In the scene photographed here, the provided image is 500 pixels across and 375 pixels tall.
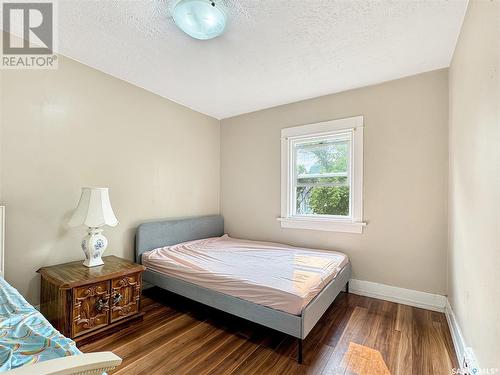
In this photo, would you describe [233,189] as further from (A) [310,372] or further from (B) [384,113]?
(A) [310,372]

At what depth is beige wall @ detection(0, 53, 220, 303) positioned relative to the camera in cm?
205

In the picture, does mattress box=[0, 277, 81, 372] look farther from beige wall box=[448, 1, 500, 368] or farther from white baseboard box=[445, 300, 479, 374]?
white baseboard box=[445, 300, 479, 374]

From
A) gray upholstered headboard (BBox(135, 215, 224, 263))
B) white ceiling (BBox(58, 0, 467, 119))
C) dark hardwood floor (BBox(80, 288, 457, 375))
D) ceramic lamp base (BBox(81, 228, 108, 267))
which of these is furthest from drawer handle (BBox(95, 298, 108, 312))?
white ceiling (BBox(58, 0, 467, 119))

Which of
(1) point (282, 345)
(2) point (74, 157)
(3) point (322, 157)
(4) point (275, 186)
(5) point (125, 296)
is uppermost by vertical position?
(3) point (322, 157)

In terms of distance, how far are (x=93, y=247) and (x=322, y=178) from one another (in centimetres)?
270

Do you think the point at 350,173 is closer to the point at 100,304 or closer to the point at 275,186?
the point at 275,186

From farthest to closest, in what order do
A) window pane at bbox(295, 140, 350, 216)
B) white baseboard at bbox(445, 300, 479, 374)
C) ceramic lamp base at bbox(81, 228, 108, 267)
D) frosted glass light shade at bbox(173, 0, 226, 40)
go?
window pane at bbox(295, 140, 350, 216) < ceramic lamp base at bbox(81, 228, 108, 267) < frosted glass light shade at bbox(173, 0, 226, 40) < white baseboard at bbox(445, 300, 479, 374)

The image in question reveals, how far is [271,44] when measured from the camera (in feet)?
6.90

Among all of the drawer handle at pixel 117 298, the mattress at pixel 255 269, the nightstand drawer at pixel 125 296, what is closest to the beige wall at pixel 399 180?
the mattress at pixel 255 269

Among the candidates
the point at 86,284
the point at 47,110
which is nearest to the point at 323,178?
the point at 86,284

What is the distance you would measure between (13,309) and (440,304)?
3.44 m

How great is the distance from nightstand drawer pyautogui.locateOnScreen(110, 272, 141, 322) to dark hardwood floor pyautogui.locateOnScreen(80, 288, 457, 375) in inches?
5.4

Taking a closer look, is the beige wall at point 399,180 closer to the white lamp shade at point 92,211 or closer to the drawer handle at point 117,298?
the drawer handle at point 117,298

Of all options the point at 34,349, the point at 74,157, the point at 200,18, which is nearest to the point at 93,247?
the point at 74,157
